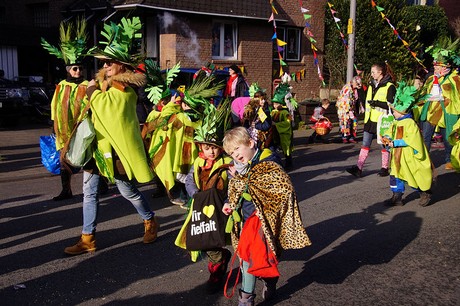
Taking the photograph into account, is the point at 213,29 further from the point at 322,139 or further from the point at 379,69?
the point at 379,69

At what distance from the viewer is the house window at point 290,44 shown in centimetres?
2069

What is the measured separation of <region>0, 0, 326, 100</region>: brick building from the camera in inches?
666

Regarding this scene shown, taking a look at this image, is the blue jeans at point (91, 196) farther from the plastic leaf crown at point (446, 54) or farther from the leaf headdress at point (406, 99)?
the plastic leaf crown at point (446, 54)

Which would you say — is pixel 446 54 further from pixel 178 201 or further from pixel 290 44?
pixel 290 44

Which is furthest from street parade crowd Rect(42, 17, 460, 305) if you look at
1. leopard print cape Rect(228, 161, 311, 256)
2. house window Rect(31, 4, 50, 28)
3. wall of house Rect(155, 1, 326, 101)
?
house window Rect(31, 4, 50, 28)

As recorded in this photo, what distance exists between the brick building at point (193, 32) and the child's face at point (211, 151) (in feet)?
40.0

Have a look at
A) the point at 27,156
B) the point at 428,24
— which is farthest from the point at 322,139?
the point at 428,24

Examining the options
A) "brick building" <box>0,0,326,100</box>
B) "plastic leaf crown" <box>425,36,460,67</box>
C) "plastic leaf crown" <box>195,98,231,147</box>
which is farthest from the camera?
"brick building" <box>0,0,326,100</box>

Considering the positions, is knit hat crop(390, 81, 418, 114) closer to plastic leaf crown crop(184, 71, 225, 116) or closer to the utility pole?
plastic leaf crown crop(184, 71, 225, 116)

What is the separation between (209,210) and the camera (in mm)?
3941

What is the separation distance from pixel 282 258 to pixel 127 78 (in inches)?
88.9

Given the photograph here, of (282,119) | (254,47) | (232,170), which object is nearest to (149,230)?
(232,170)

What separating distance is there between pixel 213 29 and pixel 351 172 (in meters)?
11.1

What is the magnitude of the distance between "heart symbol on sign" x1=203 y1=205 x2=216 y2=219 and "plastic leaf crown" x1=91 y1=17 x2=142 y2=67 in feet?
5.55
